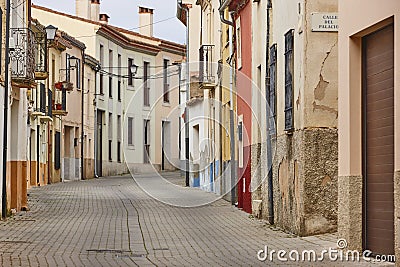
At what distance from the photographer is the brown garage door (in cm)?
1180

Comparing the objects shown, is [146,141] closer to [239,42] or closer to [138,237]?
[239,42]

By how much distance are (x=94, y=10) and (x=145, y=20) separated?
6.50 meters

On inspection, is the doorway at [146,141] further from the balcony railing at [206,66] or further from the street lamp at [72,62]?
the balcony railing at [206,66]

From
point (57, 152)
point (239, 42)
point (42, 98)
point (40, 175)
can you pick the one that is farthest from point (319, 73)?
point (57, 152)

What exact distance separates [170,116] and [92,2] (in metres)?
8.78

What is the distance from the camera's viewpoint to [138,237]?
53.8 ft

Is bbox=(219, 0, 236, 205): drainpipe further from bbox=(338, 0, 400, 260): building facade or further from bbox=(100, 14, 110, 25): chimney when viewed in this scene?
bbox=(100, 14, 110, 25): chimney

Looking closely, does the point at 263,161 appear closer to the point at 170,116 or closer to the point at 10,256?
the point at 10,256

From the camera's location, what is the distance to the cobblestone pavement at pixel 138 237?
12.9 meters

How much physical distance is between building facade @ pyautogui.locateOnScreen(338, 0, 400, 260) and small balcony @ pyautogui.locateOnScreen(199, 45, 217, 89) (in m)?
17.4

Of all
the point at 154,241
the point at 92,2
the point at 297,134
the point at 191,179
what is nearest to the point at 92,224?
the point at 154,241

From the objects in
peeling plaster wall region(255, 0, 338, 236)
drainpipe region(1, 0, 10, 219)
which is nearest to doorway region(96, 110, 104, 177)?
drainpipe region(1, 0, 10, 219)

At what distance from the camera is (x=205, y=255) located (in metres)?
13.5

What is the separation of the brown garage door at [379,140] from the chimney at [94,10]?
150 ft
